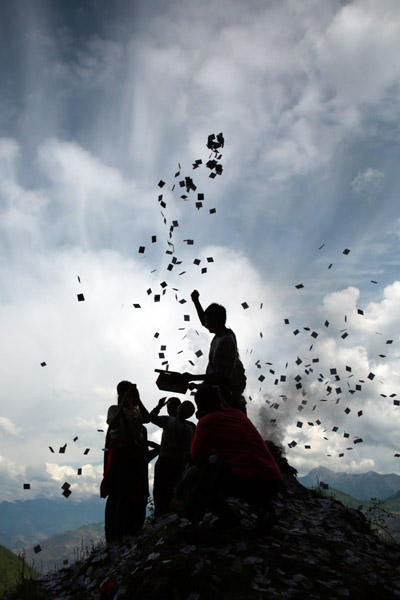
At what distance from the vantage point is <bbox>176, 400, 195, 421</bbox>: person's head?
10.4 meters

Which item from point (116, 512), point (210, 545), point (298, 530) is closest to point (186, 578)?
point (210, 545)

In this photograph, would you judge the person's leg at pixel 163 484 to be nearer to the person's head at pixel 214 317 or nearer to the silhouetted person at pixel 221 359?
the silhouetted person at pixel 221 359

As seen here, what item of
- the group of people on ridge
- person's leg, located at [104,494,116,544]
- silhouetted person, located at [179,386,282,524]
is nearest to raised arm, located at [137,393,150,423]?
the group of people on ridge

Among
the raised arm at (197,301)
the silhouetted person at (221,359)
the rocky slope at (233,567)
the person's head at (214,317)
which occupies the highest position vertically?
the raised arm at (197,301)

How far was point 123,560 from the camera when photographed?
254 inches

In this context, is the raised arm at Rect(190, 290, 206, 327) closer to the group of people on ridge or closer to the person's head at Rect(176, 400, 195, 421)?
the group of people on ridge

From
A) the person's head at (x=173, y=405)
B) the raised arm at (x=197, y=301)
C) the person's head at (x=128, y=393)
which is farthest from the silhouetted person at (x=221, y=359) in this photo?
the person's head at (x=173, y=405)

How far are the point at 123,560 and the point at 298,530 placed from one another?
11.0ft

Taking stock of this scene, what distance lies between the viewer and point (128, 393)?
8.69m

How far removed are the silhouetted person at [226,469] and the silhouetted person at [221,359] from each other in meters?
0.65

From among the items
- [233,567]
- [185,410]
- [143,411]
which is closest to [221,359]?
[233,567]

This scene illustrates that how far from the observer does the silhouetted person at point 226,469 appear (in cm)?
544

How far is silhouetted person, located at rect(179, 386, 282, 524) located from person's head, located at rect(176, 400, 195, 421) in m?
4.65

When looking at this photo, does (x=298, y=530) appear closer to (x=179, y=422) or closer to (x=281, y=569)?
(x=281, y=569)
